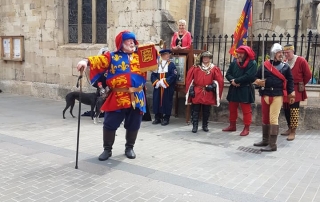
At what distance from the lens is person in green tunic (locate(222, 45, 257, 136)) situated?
669cm

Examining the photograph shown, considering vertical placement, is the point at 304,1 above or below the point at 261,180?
above

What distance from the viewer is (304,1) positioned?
1238 cm

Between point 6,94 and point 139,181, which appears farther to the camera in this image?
point 6,94

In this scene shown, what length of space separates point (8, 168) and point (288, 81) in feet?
15.5

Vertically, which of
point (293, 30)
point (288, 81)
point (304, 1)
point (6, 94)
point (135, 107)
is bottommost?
point (6, 94)

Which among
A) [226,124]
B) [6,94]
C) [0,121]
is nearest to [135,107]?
[226,124]

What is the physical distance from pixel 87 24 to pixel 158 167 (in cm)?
756

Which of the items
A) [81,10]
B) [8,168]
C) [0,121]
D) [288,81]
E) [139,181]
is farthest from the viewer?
[81,10]

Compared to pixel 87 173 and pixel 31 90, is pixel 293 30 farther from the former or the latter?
pixel 87 173

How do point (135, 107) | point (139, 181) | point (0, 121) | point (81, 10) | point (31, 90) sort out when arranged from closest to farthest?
1. point (139, 181)
2. point (135, 107)
3. point (0, 121)
4. point (81, 10)
5. point (31, 90)

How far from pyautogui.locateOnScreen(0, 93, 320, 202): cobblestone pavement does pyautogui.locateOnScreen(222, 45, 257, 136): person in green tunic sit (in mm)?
568

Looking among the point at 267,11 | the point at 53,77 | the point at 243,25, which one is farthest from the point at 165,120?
the point at 267,11

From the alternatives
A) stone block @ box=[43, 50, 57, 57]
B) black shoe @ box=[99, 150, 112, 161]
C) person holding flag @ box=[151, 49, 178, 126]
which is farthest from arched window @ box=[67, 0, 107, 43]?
black shoe @ box=[99, 150, 112, 161]

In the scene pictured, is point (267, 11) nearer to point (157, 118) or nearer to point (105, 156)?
point (157, 118)
